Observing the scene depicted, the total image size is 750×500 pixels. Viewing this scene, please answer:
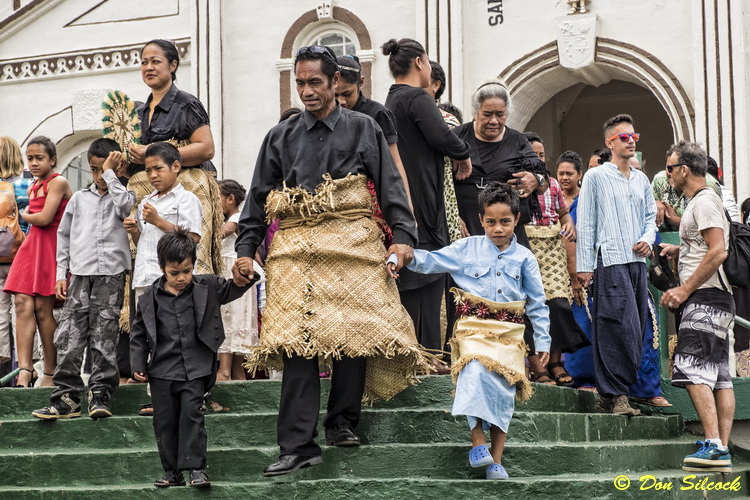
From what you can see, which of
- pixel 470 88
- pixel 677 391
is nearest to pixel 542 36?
pixel 470 88

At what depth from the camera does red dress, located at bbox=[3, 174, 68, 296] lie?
8.61 metres

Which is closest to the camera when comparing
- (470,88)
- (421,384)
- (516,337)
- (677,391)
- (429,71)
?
(516,337)

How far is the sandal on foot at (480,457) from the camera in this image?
623 centimetres

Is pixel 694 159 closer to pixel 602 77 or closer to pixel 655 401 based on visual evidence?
pixel 655 401

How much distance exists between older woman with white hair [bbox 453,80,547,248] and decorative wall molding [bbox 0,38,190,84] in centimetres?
961

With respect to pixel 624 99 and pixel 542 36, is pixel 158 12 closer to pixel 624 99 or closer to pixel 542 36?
pixel 542 36

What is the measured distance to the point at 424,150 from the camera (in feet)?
26.4

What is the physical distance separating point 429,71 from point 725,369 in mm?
2667

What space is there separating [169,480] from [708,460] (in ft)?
10.1

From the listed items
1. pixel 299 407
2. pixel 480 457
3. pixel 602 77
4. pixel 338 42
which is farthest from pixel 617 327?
pixel 338 42

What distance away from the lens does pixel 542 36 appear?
15570 mm

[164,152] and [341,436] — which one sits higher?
[164,152]

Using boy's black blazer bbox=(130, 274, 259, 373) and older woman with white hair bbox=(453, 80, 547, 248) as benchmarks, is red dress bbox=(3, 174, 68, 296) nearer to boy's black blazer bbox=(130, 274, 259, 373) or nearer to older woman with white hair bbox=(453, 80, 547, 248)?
boy's black blazer bbox=(130, 274, 259, 373)

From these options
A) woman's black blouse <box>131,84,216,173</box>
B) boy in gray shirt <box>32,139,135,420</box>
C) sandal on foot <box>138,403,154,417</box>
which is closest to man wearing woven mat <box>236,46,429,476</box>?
sandal on foot <box>138,403,154,417</box>
